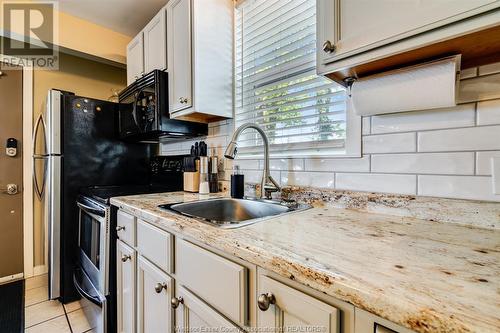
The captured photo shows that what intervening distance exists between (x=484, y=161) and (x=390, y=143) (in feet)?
0.93

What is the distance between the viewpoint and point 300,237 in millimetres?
688

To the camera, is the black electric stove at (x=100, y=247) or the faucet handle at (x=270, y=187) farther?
the black electric stove at (x=100, y=247)

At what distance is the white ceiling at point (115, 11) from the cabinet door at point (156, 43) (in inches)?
10.2

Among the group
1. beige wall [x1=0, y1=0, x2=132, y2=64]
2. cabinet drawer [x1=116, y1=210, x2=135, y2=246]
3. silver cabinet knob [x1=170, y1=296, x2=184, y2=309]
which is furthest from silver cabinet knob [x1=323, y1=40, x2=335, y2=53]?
beige wall [x1=0, y1=0, x2=132, y2=64]

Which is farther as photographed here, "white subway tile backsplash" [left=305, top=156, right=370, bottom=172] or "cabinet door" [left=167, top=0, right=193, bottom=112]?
"cabinet door" [left=167, top=0, right=193, bottom=112]

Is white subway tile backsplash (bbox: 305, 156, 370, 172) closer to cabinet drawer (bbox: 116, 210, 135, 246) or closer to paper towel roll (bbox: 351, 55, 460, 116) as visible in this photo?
paper towel roll (bbox: 351, 55, 460, 116)

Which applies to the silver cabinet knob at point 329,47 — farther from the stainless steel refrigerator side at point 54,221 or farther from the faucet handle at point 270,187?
the stainless steel refrigerator side at point 54,221

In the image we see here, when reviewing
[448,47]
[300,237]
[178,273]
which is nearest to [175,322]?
[178,273]

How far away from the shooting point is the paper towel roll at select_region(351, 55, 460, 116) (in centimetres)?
75

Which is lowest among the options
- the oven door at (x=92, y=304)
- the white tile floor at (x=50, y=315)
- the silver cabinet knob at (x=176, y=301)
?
the white tile floor at (x=50, y=315)

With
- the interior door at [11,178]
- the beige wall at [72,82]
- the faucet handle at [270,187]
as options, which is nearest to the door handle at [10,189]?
the interior door at [11,178]

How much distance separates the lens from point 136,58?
2121 mm

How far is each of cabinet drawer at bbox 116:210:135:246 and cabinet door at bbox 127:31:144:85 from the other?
128 cm

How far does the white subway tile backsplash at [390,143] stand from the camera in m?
0.93
